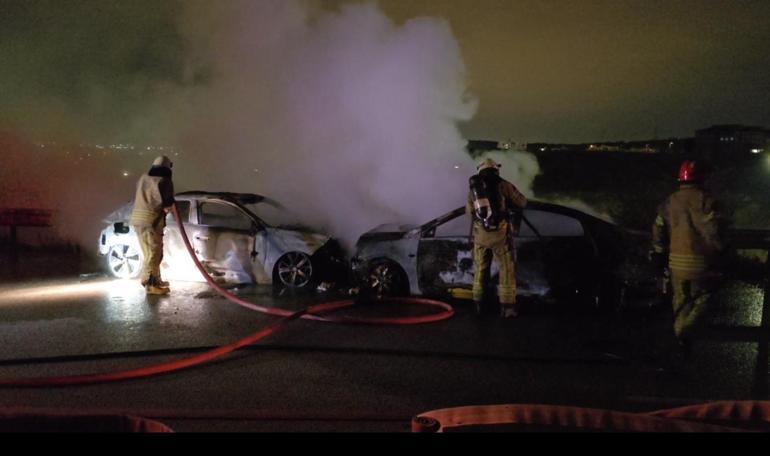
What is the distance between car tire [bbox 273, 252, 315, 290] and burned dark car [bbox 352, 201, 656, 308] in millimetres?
865

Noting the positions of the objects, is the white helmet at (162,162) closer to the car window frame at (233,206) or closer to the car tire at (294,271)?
the car window frame at (233,206)

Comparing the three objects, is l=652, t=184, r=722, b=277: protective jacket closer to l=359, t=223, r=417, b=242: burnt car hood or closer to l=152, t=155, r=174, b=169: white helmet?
l=359, t=223, r=417, b=242: burnt car hood

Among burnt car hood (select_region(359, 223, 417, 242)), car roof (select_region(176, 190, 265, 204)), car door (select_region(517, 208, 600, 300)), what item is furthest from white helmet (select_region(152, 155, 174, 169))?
car door (select_region(517, 208, 600, 300))

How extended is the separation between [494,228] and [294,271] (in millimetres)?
3351

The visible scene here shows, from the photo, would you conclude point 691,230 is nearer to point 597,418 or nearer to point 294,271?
point 597,418

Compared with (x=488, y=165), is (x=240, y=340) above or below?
below

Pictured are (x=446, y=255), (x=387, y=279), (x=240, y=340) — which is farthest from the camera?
(x=387, y=279)

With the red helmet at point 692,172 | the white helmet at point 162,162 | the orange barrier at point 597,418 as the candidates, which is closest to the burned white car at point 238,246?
the white helmet at point 162,162

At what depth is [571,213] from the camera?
7008 mm

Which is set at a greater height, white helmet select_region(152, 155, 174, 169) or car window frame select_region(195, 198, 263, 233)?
white helmet select_region(152, 155, 174, 169)

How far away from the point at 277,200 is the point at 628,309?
5768 millimetres

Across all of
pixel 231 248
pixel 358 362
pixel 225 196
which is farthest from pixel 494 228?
pixel 225 196

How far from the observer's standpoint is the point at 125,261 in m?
9.20

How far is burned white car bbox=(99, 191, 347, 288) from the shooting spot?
8516 millimetres
